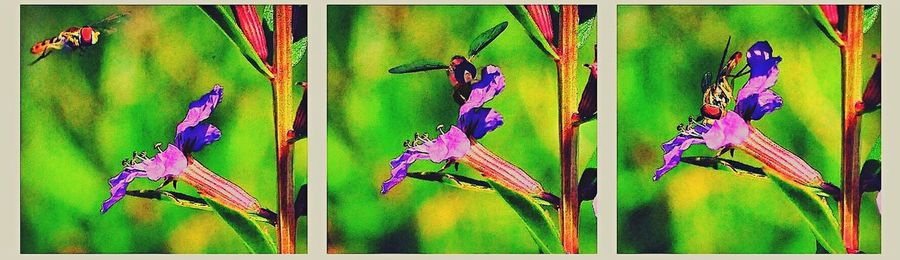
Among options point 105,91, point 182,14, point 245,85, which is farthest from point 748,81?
point 105,91

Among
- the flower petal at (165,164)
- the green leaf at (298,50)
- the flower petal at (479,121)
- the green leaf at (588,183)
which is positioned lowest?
the green leaf at (588,183)

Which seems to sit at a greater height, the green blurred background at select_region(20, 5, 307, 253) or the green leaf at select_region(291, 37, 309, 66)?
the green leaf at select_region(291, 37, 309, 66)

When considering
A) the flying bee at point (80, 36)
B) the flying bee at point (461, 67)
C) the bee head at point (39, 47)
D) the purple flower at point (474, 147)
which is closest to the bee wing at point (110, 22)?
the flying bee at point (80, 36)

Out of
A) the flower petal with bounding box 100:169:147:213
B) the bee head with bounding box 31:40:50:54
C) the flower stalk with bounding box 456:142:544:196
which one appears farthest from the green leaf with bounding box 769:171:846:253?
the bee head with bounding box 31:40:50:54

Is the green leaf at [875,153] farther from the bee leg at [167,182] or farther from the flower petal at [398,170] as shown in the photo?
the bee leg at [167,182]

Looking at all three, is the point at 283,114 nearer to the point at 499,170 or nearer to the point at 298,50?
the point at 298,50

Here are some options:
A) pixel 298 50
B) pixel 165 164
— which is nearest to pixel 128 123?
pixel 165 164

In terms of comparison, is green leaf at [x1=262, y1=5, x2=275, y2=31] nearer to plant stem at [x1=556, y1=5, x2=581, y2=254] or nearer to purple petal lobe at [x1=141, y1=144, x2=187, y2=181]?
purple petal lobe at [x1=141, y1=144, x2=187, y2=181]
